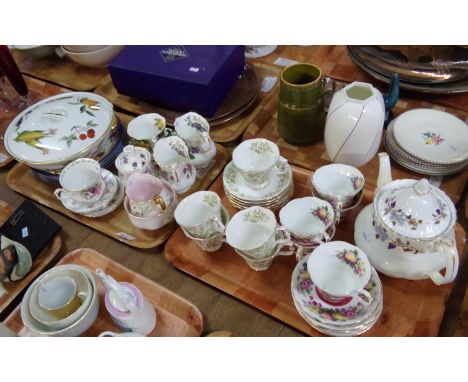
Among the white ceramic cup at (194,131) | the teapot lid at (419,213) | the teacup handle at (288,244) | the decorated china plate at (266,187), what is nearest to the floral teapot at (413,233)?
the teapot lid at (419,213)

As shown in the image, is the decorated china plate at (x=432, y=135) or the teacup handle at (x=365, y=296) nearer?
the teacup handle at (x=365, y=296)

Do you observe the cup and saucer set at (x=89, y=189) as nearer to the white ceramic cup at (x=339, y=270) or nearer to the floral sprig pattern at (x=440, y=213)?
the white ceramic cup at (x=339, y=270)

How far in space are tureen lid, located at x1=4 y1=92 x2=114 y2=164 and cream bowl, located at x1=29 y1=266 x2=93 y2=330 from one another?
0.34m

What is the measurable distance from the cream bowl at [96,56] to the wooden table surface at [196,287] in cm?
49

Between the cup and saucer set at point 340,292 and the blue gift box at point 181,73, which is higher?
the blue gift box at point 181,73

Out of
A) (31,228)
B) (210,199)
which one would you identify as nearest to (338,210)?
(210,199)

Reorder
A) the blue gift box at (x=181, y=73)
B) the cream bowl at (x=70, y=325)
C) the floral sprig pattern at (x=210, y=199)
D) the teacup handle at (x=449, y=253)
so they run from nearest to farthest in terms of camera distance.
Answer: the teacup handle at (x=449, y=253), the cream bowl at (x=70, y=325), the floral sprig pattern at (x=210, y=199), the blue gift box at (x=181, y=73)

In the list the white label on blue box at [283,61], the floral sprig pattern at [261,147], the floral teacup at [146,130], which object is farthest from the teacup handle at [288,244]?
the white label on blue box at [283,61]

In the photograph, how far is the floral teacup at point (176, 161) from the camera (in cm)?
102

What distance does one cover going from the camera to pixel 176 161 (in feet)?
3.41

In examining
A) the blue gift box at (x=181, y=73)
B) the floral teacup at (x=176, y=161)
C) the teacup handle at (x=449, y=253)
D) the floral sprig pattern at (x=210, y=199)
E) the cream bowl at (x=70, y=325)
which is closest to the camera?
the teacup handle at (x=449, y=253)

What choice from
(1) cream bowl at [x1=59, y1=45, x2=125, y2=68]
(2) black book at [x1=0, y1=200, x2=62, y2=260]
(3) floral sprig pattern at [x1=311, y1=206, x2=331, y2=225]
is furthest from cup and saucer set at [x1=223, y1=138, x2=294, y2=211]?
(1) cream bowl at [x1=59, y1=45, x2=125, y2=68]

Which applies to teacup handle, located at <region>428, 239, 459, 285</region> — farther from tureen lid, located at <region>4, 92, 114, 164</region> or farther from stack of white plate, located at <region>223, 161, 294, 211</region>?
tureen lid, located at <region>4, 92, 114, 164</region>

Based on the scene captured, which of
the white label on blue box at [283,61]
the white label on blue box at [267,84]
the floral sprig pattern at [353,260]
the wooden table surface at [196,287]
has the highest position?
the floral sprig pattern at [353,260]
